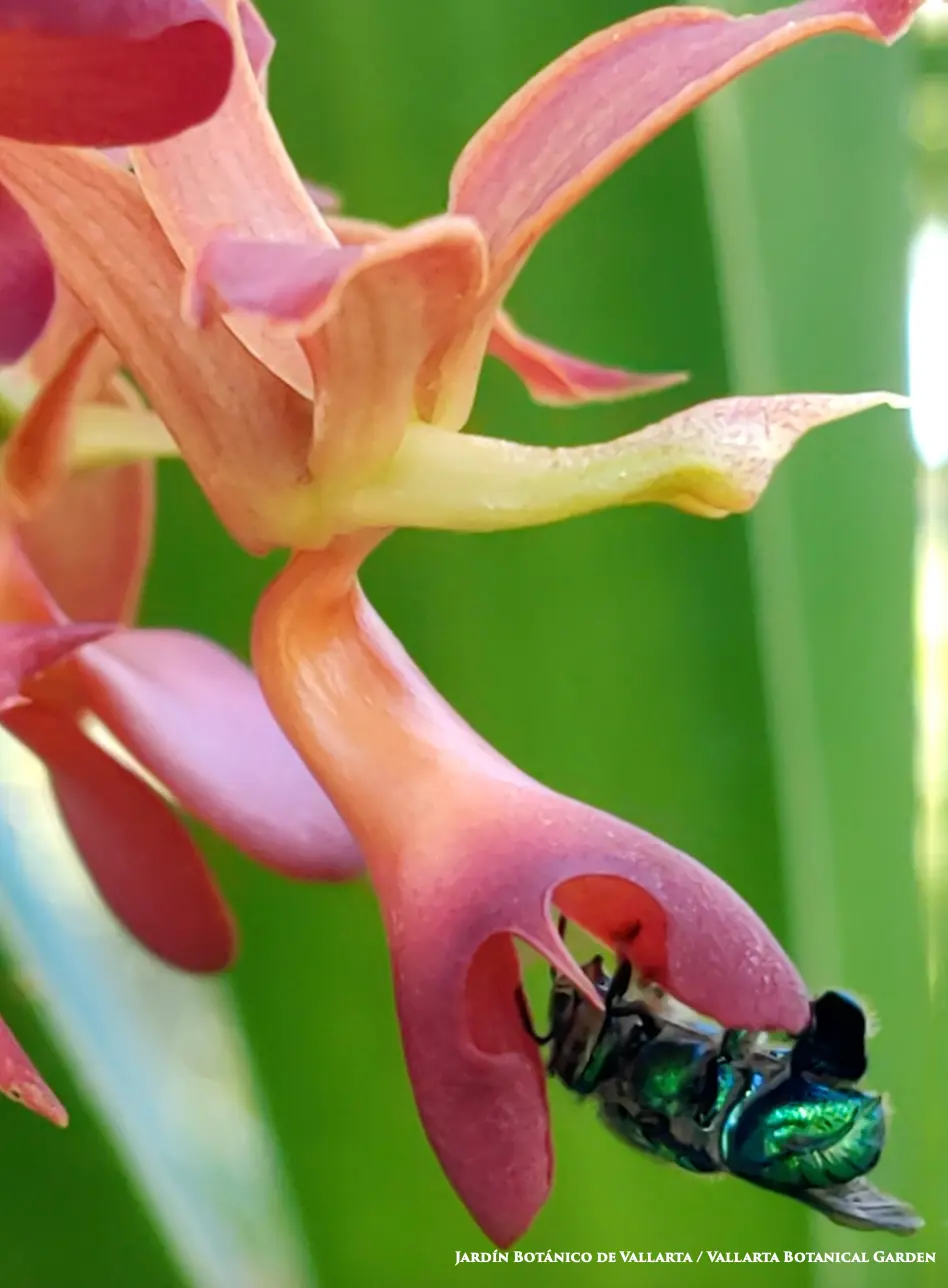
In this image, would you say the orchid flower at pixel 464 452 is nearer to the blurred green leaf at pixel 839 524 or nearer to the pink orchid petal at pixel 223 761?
the pink orchid petal at pixel 223 761

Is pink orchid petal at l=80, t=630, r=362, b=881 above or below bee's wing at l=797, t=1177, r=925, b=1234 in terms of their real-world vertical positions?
above

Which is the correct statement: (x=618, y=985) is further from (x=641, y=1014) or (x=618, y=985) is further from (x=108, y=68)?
(x=108, y=68)

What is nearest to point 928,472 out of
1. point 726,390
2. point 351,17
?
point 726,390

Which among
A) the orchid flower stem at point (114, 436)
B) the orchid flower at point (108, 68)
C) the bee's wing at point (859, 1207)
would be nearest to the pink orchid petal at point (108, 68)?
the orchid flower at point (108, 68)

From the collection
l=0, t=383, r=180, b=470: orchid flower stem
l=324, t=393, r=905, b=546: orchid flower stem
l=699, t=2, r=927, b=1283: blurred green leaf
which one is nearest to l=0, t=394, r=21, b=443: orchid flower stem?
l=0, t=383, r=180, b=470: orchid flower stem

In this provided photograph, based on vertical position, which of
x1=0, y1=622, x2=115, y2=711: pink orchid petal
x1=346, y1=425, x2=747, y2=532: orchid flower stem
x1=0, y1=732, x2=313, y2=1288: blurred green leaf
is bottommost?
x1=0, y1=732, x2=313, y2=1288: blurred green leaf

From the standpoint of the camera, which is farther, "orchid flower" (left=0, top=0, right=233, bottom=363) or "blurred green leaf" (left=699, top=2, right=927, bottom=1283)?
"blurred green leaf" (left=699, top=2, right=927, bottom=1283)

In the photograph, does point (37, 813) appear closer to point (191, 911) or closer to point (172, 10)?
point (191, 911)

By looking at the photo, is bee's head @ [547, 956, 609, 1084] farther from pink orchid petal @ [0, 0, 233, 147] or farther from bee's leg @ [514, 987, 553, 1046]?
pink orchid petal @ [0, 0, 233, 147]
